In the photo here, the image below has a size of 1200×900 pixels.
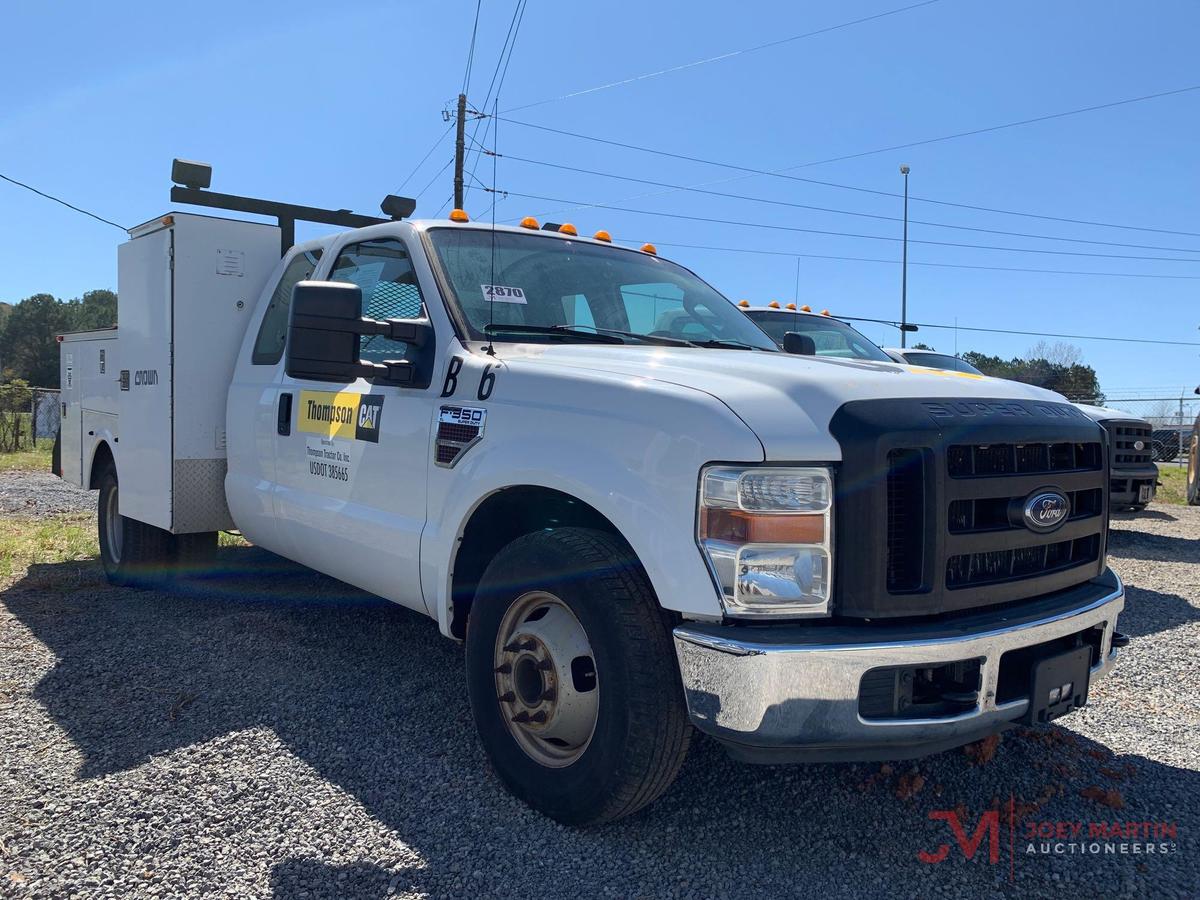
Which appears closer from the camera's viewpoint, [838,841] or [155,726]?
[838,841]

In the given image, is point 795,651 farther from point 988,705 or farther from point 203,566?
point 203,566

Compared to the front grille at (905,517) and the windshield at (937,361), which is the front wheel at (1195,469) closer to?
the windshield at (937,361)

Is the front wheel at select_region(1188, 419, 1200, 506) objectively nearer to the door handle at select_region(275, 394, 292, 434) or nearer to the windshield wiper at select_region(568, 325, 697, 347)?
the windshield wiper at select_region(568, 325, 697, 347)

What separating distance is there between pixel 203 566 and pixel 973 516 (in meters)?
4.92

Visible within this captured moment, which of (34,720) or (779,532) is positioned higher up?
(779,532)

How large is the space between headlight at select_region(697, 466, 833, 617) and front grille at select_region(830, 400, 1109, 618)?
0.20 feet

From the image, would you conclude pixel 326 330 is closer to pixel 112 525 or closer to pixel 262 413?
pixel 262 413

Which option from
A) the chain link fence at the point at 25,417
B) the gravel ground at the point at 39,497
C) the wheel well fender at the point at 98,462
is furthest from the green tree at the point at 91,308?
the wheel well fender at the point at 98,462

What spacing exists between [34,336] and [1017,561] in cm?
7429

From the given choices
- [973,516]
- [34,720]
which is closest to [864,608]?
[973,516]

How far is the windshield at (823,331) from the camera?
806 centimetres

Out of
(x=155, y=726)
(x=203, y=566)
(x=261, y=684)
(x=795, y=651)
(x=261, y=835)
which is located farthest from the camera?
(x=203, y=566)

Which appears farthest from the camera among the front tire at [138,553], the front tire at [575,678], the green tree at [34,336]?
the green tree at [34,336]

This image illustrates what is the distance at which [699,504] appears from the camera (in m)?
2.49
